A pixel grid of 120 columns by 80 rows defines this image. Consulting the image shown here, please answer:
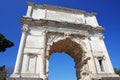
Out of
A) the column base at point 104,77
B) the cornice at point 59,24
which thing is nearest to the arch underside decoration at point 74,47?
the column base at point 104,77

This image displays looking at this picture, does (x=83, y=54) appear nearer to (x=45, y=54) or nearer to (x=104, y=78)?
(x=104, y=78)

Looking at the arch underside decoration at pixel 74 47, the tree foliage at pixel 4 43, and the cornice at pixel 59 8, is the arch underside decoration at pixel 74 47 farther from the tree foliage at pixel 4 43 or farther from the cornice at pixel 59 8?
the tree foliage at pixel 4 43

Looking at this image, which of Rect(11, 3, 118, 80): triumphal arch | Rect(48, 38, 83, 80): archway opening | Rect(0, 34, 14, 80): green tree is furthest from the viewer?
Rect(0, 34, 14, 80): green tree

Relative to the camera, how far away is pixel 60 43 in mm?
13625

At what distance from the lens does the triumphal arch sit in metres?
10.6

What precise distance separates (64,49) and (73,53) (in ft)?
3.74

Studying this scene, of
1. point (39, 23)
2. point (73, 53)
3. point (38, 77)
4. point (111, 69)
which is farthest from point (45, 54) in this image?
point (111, 69)

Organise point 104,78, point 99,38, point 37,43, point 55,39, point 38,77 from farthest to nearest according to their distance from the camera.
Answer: point 99,38 → point 55,39 → point 37,43 → point 104,78 → point 38,77

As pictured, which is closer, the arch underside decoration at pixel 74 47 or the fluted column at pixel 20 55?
the fluted column at pixel 20 55

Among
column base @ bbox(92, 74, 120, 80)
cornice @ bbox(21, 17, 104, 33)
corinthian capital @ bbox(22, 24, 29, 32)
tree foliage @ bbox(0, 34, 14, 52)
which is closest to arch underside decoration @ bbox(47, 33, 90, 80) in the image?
column base @ bbox(92, 74, 120, 80)

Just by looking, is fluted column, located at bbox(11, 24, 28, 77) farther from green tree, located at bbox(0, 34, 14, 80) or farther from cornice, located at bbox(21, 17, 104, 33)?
green tree, located at bbox(0, 34, 14, 80)

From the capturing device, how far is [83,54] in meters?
12.8

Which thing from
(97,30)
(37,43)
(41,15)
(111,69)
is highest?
(41,15)

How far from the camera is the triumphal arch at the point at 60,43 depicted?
34.9 feet
